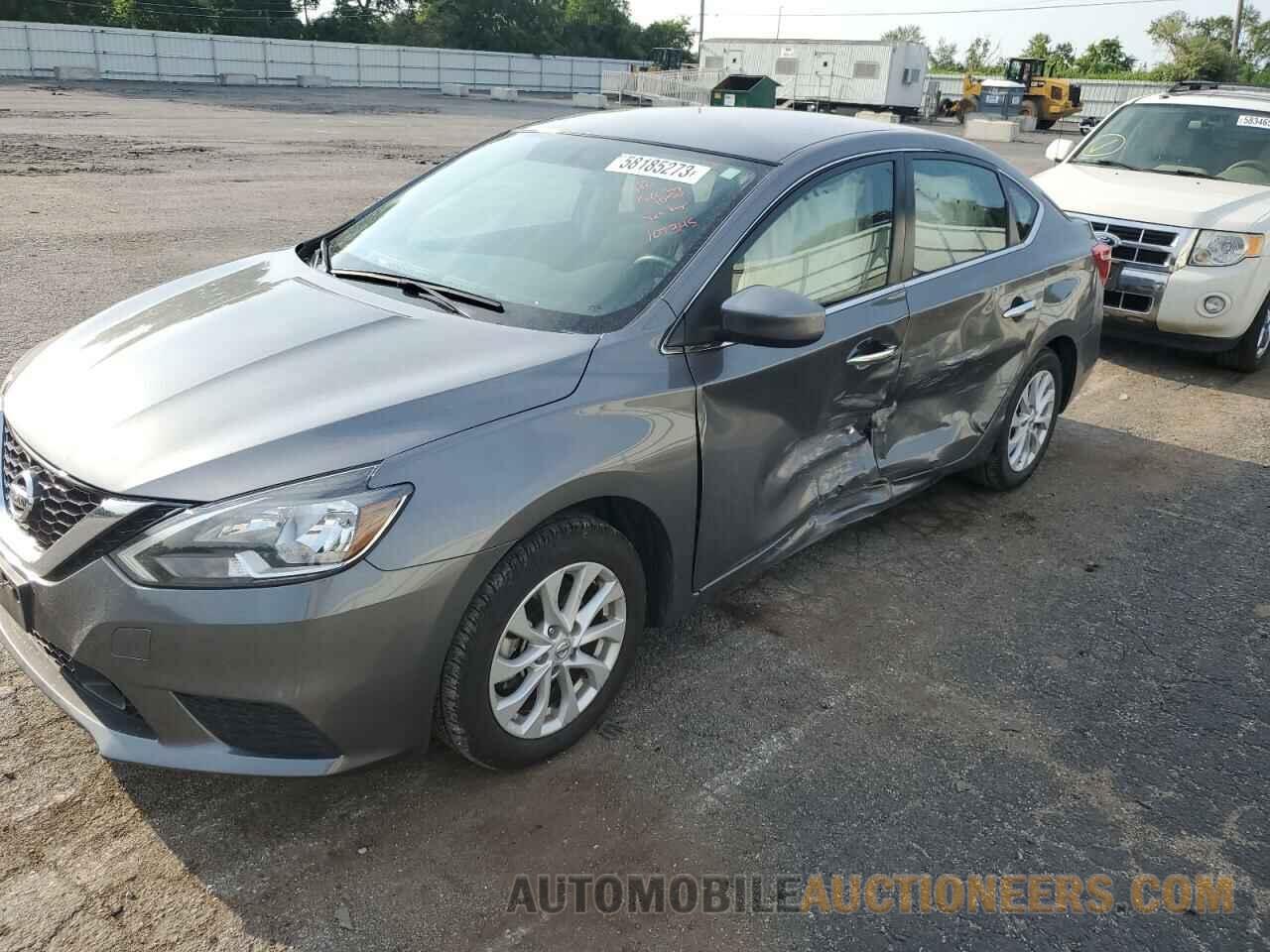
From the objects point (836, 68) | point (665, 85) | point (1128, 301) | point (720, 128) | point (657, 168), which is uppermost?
point (836, 68)

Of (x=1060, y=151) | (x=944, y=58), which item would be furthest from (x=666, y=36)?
(x=1060, y=151)

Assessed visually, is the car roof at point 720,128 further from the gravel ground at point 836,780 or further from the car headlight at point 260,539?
the car headlight at point 260,539

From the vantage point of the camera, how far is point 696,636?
3771 millimetres

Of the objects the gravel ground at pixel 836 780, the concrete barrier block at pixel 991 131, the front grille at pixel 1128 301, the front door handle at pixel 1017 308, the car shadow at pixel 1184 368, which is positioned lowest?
the gravel ground at pixel 836 780

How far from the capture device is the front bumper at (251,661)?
2.32 m

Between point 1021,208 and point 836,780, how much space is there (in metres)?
3.00

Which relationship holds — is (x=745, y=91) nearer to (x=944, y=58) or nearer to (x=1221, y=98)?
(x=1221, y=98)

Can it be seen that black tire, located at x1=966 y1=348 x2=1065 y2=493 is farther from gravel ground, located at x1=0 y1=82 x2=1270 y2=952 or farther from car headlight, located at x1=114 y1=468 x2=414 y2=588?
car headlight, located at x1=114 y1=468 x2=414 y2=588

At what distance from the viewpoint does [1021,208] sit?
4.82 meters

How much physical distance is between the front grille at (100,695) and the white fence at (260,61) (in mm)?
43502

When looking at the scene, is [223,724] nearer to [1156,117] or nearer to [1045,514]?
[1045,514]

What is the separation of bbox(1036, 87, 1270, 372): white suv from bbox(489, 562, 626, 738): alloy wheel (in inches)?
213

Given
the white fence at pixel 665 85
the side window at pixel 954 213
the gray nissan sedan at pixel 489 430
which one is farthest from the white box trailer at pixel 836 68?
the gray nissan sedan at pixel 489 430

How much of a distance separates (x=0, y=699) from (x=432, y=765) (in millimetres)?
1349
